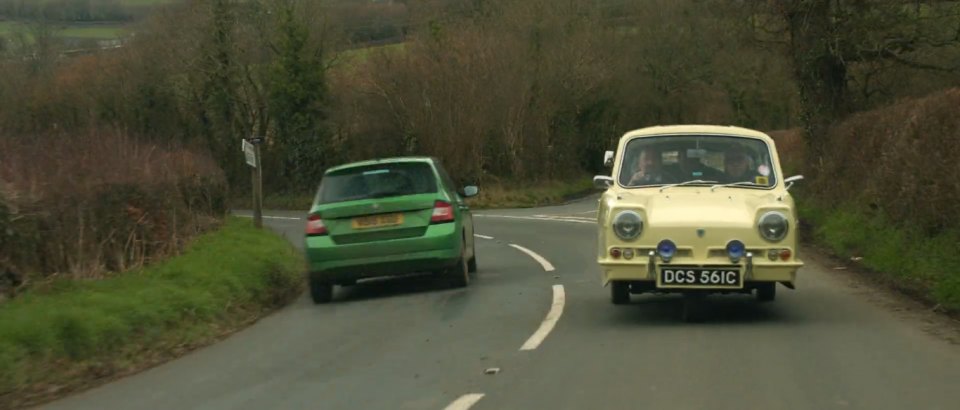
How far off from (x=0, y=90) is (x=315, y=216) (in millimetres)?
40615

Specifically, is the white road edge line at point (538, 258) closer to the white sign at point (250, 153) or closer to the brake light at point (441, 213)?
the brake light at point (441, 213)

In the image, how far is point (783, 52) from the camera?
88.1 ft

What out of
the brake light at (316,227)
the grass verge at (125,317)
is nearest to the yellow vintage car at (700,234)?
the brake light at (316,227)

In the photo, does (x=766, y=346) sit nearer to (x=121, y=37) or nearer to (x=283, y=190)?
(x=283, y=190)

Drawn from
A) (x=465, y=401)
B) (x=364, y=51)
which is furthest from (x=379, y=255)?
(x=364, y=51)

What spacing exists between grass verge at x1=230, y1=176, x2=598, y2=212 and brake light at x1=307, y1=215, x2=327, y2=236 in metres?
27.7

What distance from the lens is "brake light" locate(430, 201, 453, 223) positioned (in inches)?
558

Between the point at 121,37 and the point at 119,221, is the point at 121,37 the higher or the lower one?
the higher one

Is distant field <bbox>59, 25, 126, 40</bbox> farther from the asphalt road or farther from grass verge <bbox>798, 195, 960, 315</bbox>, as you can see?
the asphalt road

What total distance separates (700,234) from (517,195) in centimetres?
3296

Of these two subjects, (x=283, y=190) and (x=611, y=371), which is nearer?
(x=611, y=371)

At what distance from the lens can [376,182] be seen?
1444 centimetres

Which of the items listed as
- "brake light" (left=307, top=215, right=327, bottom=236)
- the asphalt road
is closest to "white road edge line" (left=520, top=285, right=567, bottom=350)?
the asphalt road

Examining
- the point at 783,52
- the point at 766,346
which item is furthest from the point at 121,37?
the point at 766,346
